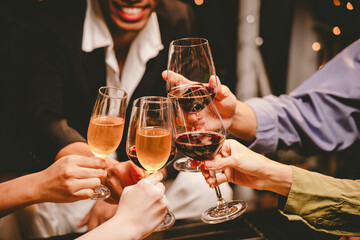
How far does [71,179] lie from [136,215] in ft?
1.13

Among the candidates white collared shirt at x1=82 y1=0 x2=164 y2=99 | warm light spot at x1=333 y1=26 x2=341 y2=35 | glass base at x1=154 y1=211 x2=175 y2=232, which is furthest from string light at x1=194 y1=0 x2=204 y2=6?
glass base at x1=154 y1=211 x2=175 y2=232

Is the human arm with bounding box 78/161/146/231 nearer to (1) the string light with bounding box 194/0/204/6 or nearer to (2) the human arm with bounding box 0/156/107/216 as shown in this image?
(2) the human arm with bounding box 0/156/107/216

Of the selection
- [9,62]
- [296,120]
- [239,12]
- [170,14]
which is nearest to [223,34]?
[239,12]

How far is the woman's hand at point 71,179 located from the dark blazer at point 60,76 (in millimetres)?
623

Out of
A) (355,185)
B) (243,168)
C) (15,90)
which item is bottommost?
(355,185)

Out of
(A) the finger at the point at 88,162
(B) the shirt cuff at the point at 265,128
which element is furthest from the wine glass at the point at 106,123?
(B) the shirt cuff at the point at 265,128

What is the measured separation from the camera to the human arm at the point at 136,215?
2.78 feet

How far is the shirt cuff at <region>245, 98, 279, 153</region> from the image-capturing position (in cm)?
178

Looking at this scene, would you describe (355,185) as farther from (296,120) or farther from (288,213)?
(296,120)

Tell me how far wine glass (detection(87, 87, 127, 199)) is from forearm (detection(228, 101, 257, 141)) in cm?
69

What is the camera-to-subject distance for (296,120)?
6.06ft

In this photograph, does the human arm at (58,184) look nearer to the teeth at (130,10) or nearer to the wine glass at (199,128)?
the wine glass at (199,128)

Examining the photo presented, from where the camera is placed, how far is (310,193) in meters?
1.17

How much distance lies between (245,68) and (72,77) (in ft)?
4.73
